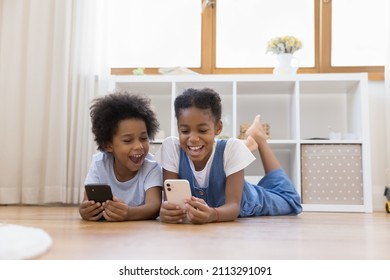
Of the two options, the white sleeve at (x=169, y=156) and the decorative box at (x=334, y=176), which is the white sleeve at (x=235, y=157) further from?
the decorative box at (x=334, y=176)

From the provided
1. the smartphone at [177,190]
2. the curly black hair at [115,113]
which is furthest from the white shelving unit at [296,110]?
the smartphone at [177,190]

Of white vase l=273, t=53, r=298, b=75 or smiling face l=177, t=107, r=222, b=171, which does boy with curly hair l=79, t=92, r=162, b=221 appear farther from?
white vase l=273, t=53, r=298, b=75

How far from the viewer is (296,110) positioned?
2012mm

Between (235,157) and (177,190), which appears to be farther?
(235,157)

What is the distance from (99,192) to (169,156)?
0.24 m

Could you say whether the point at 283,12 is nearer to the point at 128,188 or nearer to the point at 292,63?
the point at 292,63

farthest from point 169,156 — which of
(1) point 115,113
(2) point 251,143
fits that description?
(2) point 251,143

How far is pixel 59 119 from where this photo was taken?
2117 mm

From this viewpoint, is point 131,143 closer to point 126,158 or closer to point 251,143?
point 126,158

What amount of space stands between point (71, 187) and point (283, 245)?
1.52m

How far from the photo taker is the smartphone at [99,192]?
3.65 feet

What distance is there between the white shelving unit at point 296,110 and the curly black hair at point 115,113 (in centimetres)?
71
